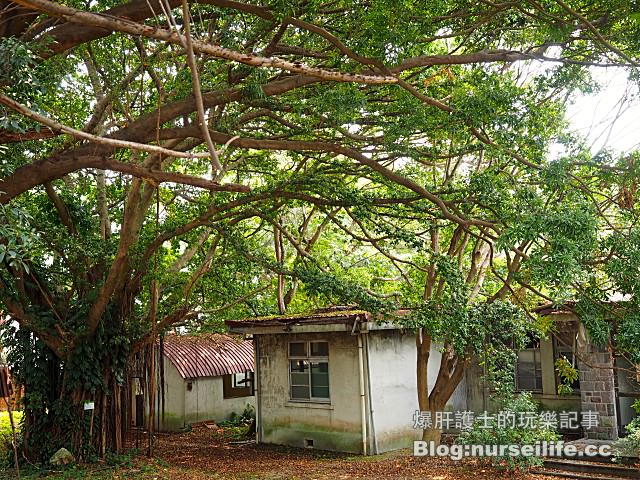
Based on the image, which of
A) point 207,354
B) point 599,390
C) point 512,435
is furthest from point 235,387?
point 512,435

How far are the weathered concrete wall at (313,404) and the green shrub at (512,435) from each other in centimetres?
290

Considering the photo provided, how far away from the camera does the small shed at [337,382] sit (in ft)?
43.9

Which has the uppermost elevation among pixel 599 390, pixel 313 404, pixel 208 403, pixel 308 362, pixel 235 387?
pixel 308 362

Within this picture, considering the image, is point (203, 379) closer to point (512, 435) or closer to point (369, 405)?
point (369, 405)

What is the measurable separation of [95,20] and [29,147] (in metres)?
5.25

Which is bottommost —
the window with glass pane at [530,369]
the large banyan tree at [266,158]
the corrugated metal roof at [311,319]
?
the window with glass pane at [530,369]

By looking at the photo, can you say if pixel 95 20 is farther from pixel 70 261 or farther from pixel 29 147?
pixel 70 261

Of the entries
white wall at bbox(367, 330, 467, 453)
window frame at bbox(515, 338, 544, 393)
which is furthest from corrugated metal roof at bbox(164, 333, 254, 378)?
window frame at bbox(515, 338, 544, 393)

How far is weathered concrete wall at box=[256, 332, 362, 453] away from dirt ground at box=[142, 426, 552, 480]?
0.35 metres

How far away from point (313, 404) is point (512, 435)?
5082 millimetres

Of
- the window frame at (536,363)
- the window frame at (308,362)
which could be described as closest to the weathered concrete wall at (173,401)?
the window frame at (308,362)

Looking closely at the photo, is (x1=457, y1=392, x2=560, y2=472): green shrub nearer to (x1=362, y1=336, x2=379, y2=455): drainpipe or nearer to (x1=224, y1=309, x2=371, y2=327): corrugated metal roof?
(x1=362, y1=336, x2=379, y2=455): drainpipe

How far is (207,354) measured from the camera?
69.3 feet

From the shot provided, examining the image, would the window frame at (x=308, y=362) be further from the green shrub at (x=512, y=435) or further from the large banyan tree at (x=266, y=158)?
the green shrub at (x=512, y=435)
